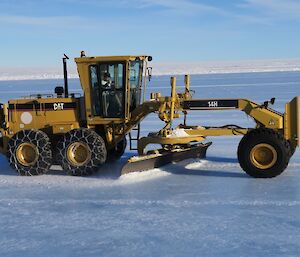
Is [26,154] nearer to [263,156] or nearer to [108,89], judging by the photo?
[108,89]

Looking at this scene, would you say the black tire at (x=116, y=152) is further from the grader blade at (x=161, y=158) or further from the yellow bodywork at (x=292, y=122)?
the yellow bodywork at (x=292, y=122)

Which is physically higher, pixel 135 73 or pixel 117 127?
pixel 135 73

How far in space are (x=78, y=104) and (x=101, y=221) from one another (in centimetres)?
356

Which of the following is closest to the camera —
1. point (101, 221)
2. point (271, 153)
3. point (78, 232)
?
point (78, 232)

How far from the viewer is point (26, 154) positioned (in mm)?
8969

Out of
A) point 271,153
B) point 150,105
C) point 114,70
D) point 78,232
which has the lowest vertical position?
point 78,232

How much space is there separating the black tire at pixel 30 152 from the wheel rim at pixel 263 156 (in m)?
3.40

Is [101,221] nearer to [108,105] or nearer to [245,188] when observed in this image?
[245,188]

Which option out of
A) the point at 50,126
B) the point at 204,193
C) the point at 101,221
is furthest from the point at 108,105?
the point at 101,221

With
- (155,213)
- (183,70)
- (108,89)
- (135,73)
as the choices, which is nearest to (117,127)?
(108,89)

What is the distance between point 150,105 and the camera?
868 cm

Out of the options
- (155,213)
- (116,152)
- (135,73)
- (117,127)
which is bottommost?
(155,213)

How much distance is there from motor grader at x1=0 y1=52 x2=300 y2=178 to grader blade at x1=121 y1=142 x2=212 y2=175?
0.06 ft

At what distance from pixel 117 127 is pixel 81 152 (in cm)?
83
